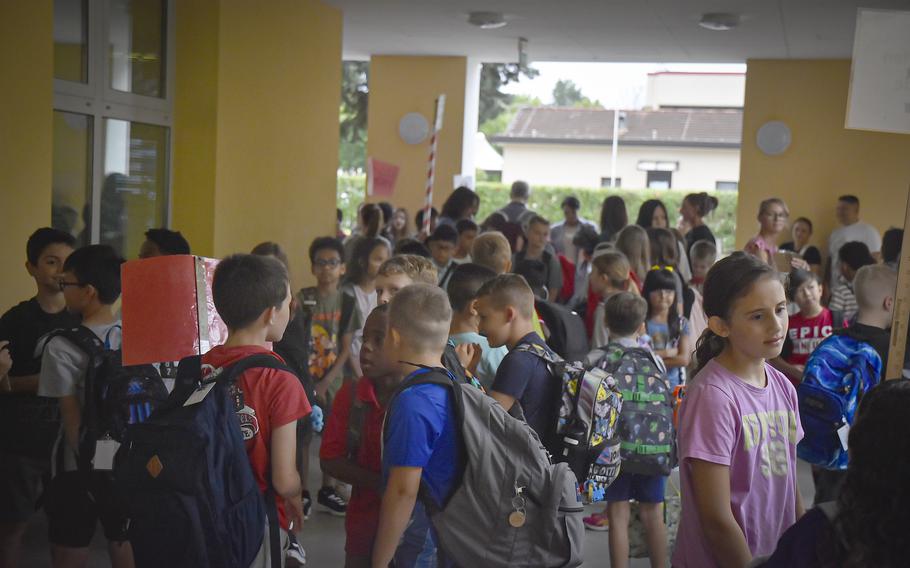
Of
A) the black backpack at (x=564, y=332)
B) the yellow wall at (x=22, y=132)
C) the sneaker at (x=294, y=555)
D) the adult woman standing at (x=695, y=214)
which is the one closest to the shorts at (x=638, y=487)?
the black backpack at (x=564, y=332)

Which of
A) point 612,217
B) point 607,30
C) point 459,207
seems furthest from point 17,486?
point 607,30

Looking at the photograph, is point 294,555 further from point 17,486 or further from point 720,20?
point 720,20

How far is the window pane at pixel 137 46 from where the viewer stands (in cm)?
757

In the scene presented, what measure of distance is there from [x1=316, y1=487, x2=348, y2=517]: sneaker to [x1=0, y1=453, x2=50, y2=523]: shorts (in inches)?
85.0

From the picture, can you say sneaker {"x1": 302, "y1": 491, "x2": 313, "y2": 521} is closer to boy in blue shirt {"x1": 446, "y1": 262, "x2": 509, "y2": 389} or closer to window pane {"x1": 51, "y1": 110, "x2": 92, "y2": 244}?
boy in blue shirt {"x1": 446, "y1": 262, "x2": 509, "y2": 389}

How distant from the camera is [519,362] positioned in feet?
12.8

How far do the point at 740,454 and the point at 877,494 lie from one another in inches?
38.5

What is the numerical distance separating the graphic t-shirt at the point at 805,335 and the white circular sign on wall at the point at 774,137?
931cm

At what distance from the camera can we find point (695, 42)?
13.4 m

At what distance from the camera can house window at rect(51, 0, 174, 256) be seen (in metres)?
7.05

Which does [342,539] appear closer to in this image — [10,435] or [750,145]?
[10,435]

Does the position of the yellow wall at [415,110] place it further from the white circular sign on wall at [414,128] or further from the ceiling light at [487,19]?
the ceiling light at [487,19]

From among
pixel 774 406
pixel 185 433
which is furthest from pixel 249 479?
pixel 774 406

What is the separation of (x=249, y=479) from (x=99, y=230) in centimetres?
523
